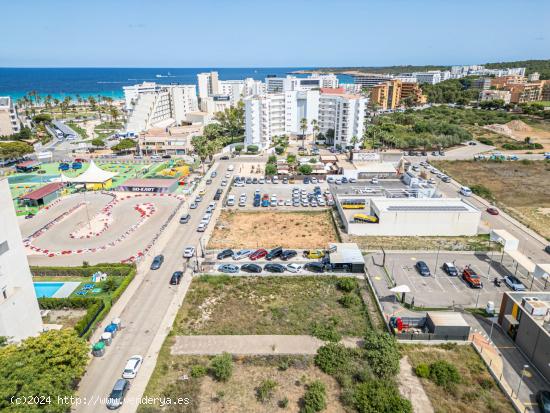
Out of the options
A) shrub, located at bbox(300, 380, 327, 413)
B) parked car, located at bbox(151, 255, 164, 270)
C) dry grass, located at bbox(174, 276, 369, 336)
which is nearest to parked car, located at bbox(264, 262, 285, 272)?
dry grass, located at bbox(174, 276, 369, 336)

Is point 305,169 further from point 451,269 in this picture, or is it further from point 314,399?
point 314,399

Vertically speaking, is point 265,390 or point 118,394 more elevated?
point 118,394

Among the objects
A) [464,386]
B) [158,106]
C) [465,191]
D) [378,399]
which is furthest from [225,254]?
[158,106]

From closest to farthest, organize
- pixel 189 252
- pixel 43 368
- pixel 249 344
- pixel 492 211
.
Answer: pixel 43 368, pixel 249 344, pixel 189 252, pixel 492 211

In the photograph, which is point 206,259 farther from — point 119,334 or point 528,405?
point 528,405

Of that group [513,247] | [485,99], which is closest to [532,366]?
[513,247]

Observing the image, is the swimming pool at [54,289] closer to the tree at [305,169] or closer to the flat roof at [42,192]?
the flat roof at [42,192]
